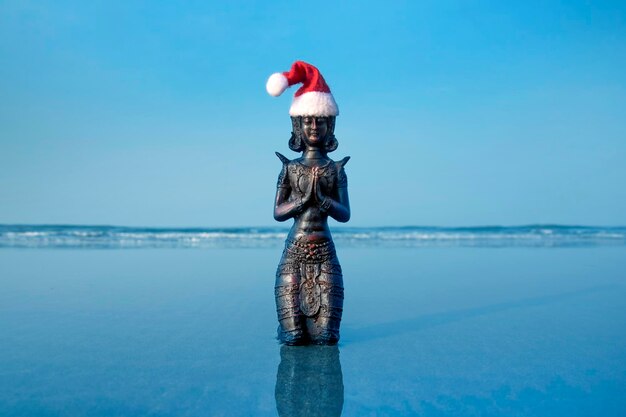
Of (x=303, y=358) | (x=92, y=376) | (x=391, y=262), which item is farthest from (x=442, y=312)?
(x=391, y=262)

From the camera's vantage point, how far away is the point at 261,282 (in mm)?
8203

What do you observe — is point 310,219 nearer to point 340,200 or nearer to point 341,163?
point 340,200

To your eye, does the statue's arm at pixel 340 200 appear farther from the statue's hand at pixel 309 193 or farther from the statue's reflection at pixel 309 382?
the statue's reflection at pixel 309 382

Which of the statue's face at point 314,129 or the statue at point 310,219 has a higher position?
the statue's face at point 314,129

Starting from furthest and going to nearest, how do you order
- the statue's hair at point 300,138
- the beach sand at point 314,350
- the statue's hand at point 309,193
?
the statue's hair at point 300,138 < the statue's hand at point 309,193 < the beach sand at point 314,350

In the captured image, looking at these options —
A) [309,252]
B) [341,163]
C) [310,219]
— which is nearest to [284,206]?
[310,219]

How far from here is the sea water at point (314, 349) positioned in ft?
10.6

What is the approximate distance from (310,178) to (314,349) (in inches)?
55.0

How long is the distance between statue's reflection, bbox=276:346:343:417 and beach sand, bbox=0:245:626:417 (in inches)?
0.6

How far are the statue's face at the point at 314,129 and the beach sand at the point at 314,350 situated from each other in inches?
68.1

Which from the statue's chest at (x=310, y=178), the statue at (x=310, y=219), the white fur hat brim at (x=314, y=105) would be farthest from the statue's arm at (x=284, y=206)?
the white fur hat brim at (x=314, y=105)

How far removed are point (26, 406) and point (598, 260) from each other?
11540 mm

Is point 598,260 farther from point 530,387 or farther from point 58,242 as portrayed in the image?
point 58,242

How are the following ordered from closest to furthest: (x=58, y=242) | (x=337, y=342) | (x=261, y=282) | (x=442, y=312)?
1. (x=337, y=342)
2. (x=442, y=312)
3. (x=261, y=282)
4. (x=58, y=242)
